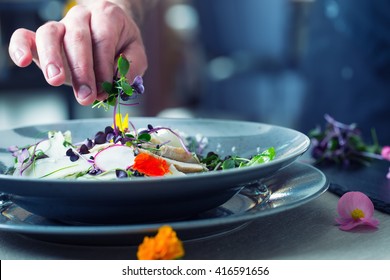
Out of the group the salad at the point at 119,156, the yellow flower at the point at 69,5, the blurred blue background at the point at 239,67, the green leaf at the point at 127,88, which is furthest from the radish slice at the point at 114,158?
the yellow flower at the point at 69,5

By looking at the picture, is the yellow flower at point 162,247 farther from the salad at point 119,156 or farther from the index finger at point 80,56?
the index finger at point 80,56

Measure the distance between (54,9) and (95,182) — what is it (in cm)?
352

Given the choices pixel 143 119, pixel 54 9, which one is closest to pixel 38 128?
pixel 143 119

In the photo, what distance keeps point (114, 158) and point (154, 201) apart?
0.12 m

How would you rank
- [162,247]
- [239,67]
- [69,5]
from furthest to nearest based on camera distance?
[239,67] < [69,5] < [162,247]

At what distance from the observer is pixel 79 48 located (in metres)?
0.95

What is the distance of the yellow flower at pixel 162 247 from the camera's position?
652 millimetres

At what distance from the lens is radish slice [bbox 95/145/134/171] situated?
2.59 ft

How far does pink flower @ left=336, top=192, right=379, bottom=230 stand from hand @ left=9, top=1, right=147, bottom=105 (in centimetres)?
39

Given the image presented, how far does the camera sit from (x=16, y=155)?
94 centimetres

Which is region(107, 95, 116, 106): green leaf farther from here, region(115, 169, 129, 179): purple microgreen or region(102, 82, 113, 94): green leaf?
region(115, 169, 129, 179): purple microgreen

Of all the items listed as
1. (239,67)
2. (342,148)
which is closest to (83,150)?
(342,148)

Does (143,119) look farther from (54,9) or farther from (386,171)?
(54,9)

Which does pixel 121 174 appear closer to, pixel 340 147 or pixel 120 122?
pixel 120 122
